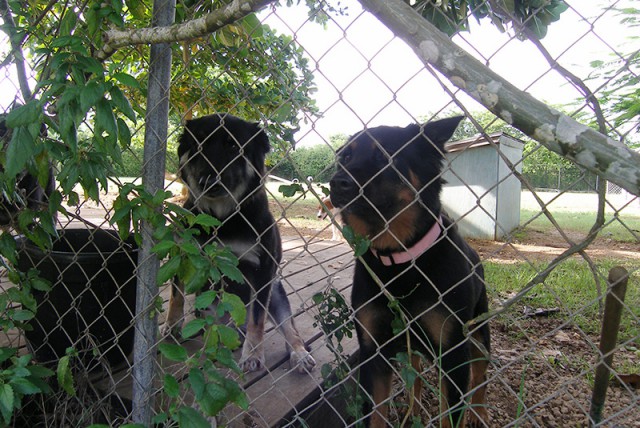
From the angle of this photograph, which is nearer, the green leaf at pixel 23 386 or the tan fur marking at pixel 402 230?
the green leaf at pixel 23 386

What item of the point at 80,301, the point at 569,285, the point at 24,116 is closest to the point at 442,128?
the point at 24,116

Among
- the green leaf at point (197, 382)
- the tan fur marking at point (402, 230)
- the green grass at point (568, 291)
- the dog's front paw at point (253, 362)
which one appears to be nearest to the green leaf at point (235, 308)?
the green leaf at point (197, 382)

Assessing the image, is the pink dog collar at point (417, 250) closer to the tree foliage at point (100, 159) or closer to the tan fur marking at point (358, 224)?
the tan fur marking at point (358, 224)

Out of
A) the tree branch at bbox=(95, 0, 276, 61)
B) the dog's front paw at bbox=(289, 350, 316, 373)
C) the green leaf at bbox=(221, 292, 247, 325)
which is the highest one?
the tree branch at bbox=(95, 0, 276, 61)

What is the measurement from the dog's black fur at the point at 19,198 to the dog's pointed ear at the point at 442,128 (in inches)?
71.7

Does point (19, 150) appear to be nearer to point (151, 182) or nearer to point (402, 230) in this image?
point (151, 182)

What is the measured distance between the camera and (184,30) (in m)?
1.71

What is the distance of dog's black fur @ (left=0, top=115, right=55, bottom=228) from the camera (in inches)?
77.8

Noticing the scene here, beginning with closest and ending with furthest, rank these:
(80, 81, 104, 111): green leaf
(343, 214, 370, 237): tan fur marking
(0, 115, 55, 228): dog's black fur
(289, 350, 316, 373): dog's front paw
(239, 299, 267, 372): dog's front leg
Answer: (80, 81, 104, 111): green leaf, (0, 115, 55, 228): dog's black fur, (343, 214, 370, 237): tan fur marking, (289, 350, 316, 373): dog's front paw, (239, 299, 267, 372): dog's front leg

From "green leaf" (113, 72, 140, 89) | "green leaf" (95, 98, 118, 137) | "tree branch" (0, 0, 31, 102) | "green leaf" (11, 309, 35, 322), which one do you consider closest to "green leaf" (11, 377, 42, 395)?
"green leaf" (11, 309, 35, 322)

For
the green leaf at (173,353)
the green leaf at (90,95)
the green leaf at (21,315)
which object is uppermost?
the green leaf at (90,95)

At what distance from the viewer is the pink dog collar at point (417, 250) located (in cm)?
202

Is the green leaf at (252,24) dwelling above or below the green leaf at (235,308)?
above

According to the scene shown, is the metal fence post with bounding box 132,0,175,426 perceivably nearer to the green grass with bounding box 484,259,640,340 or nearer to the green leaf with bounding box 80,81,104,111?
the green leaf with bounding box 80,81,104,111
